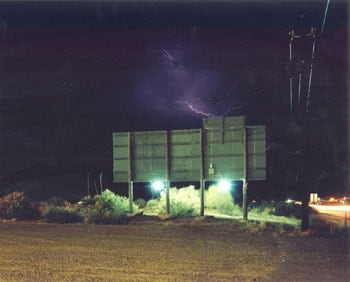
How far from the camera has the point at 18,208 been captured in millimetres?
24734

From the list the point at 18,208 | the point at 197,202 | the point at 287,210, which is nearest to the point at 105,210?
the point at 18,208

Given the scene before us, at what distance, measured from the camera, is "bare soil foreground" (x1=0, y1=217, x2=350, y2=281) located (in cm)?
1102

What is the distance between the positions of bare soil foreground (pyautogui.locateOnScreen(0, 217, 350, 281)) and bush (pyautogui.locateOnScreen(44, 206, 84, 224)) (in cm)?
173

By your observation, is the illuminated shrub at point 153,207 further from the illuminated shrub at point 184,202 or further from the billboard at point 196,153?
the billboard at point 196,153

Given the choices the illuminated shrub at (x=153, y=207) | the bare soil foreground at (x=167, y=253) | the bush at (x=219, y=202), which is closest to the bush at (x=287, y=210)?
the bush at (x=219, y=202)

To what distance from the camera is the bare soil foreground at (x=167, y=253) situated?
1102 centimetres

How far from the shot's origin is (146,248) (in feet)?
49.0

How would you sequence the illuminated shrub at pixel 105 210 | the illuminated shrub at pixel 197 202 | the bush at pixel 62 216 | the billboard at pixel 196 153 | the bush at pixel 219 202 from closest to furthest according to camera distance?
1. the illuminated shrub at pixel 105 210
2. the bush at pixel 62 216
3. the billboard at pixel 196 153
4. the illuminated shrub at pixel 197 202
5. the bush at pixel 219 202

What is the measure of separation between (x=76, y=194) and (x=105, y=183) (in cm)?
278

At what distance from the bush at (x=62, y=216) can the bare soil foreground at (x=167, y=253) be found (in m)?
1.73

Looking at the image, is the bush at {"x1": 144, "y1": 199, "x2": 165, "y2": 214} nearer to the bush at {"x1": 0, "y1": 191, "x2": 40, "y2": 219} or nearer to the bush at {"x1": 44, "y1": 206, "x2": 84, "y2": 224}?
the bush at {"x1": 44, "y1": 206, "x2": 84, "y2": 224}

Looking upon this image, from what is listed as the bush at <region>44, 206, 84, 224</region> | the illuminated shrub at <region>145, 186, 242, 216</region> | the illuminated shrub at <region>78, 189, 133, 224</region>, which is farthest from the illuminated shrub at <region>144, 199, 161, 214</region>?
the bush at <region>44, 206, 84, 224</region>

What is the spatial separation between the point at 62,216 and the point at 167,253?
33.3 feet

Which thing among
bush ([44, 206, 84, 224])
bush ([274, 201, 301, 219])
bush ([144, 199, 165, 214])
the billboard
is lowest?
bush ([274, 201, 301, 219])
